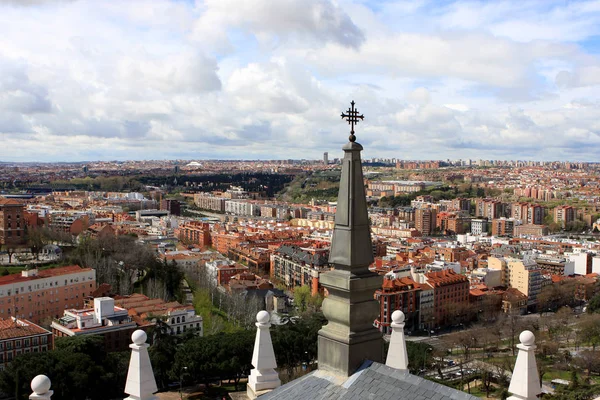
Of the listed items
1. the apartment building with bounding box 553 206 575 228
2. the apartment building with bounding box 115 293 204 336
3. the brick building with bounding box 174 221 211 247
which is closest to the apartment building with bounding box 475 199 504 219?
the apartment building with bounding box 553 206 575 228

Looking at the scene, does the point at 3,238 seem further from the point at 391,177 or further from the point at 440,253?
the point at 391,177

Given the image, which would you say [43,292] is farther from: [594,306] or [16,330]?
[594,306]

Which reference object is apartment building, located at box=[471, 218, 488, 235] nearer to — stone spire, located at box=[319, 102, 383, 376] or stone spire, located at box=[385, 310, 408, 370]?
stone spire, located at box=[385, 310, 408, 370]

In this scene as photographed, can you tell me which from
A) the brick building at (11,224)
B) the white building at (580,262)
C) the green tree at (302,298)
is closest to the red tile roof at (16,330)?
the green tree at (302,298)

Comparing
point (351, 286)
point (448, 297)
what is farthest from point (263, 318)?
point (448, 297)

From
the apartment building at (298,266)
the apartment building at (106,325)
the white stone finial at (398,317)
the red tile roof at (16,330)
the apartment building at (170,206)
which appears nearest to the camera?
the white stone finial at (398,317)

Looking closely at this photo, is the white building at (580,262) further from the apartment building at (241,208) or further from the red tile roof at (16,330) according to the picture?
the apartment building at (241,208)
